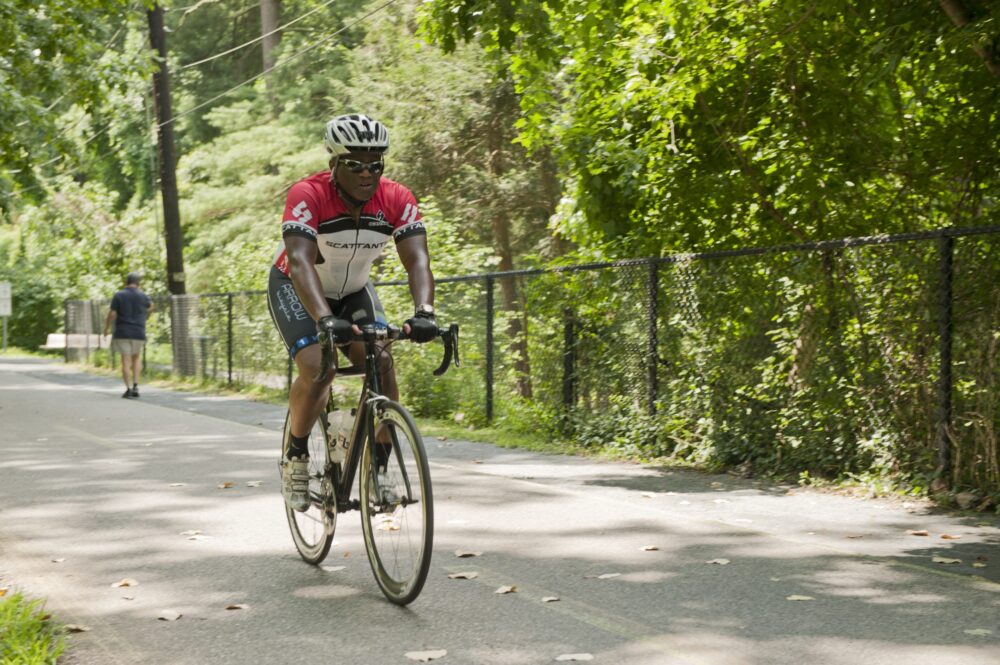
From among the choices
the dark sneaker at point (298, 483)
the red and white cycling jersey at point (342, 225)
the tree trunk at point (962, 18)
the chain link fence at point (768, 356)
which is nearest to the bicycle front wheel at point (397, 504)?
the dark sneaker at point (298, 483)

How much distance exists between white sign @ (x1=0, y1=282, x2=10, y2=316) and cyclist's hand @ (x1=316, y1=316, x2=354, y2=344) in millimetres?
43289

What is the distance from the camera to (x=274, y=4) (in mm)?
41969

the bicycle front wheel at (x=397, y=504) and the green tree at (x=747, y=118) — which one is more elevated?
the green tree at (x=747, y=118)

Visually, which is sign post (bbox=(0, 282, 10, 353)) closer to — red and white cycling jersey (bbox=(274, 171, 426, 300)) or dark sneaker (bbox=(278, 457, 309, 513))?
A: dark sneaker (bbox=(278, 457, 309, 513))

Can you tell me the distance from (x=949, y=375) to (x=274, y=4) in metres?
37.1

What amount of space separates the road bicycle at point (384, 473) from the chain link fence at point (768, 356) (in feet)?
14.0

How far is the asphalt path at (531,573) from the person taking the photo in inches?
193

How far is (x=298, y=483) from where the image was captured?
21.0ft

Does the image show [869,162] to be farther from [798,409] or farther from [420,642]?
[420,642]

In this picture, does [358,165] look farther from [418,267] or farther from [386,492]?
[386,492]

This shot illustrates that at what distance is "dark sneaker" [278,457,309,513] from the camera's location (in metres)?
6.34

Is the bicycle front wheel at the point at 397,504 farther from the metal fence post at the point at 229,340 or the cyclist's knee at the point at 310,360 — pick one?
the metal fence post at the point at 229,340

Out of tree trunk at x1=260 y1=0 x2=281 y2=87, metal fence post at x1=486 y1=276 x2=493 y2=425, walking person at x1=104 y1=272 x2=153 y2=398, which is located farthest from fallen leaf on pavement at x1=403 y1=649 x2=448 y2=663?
tree trunk at x1=260 y1=0 x2=281 y2=87

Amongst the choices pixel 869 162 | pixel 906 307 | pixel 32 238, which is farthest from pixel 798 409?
pixel 32 238
